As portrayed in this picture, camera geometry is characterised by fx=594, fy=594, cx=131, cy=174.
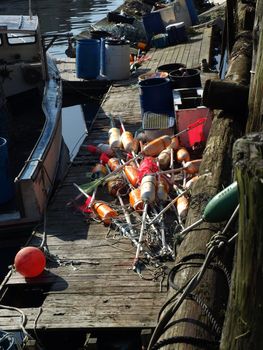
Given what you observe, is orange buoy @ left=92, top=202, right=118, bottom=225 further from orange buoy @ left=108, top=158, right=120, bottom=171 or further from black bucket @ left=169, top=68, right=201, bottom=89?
black bucket @ left=169, top=68, right=201, bottom=89

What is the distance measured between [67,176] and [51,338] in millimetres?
4108

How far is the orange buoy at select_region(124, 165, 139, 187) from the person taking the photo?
864 cm

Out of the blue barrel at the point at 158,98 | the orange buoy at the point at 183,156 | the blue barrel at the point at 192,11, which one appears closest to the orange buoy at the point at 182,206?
the orange buoy at the point at 183,156

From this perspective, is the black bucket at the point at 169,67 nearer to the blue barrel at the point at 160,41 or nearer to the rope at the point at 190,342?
the blue barrel at the point at 160,41

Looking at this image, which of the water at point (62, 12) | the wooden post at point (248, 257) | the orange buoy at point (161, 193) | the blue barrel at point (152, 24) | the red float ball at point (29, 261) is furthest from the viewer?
the water at point (62, 12)

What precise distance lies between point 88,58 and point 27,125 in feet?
13.0

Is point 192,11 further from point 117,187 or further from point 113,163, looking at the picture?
point 117,187

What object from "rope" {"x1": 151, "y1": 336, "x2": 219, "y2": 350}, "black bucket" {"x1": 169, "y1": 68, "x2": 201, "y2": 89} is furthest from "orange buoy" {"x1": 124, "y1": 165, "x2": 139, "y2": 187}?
"rope" {"x1": 151, "y1": 336, "x2": 219, "y2": 350}

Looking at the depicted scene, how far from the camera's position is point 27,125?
41.0 ft

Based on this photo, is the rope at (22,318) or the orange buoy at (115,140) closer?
the rope at (22,318)

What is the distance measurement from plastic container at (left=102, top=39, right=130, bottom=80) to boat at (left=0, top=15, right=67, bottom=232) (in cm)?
177

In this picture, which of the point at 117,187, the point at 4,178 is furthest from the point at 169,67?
the point at 4,178

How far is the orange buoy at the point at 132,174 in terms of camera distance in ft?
28.3

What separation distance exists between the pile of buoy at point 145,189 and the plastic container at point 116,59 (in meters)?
5.43
